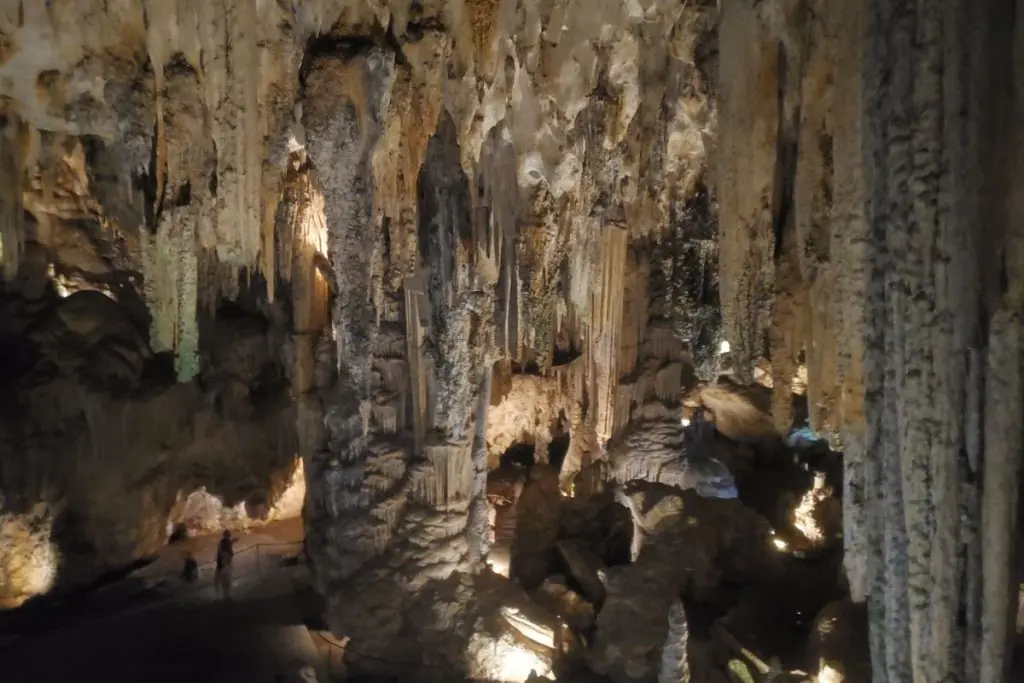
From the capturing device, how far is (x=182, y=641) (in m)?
8.45

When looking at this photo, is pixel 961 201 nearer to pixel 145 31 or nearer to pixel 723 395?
pixel 145 31

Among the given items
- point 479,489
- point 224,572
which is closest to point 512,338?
point 479,489

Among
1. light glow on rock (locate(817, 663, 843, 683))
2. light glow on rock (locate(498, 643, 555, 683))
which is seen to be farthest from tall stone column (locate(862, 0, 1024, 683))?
light glow on rock (locate(498, 643, 555, 683))

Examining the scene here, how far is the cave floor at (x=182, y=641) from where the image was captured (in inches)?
307

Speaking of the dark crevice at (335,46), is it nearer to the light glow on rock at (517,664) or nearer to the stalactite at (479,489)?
the stalactite at (479,489)

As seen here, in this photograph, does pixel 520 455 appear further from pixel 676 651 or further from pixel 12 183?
pixel 12 183

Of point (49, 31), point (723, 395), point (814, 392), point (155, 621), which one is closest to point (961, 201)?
point (814, 392)

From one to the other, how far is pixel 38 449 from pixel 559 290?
731 centimetres

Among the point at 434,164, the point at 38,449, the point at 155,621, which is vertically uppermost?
the point at 434,164

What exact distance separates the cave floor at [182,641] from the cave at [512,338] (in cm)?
6

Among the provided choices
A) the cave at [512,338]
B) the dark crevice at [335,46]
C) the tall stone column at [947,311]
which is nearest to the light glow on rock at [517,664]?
the cave at [512,338]

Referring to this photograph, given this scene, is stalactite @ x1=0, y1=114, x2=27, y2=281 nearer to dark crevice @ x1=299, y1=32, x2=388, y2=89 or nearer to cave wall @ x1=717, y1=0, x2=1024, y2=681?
dark crevice @ x1=299, y1=32, x2=388, y2=89

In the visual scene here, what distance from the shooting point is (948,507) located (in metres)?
3.59

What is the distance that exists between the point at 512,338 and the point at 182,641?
17.0 ft
